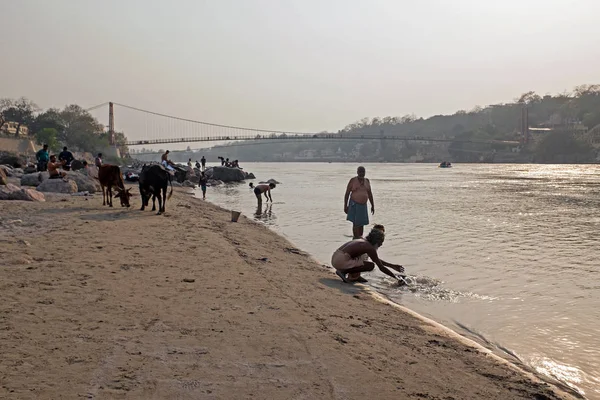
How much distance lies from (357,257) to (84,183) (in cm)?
1399

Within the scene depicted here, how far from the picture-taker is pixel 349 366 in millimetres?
3920

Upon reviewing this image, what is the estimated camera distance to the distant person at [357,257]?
758 centimetres

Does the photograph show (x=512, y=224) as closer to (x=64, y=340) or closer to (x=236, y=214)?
(x=236, y=214)

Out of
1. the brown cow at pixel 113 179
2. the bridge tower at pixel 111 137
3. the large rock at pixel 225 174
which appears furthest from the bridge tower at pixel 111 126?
the brown cow at pixel 113 179

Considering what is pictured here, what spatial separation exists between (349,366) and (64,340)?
2.47 meters

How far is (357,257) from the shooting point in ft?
25.3

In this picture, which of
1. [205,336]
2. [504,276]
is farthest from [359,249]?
[205,336]

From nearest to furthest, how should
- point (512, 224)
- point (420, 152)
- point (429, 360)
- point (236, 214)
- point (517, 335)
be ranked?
point (429, 360) < point (517, 335) < point (236, 214) < point (512, 224) < point (420, 152)

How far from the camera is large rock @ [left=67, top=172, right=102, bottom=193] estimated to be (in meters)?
17.8

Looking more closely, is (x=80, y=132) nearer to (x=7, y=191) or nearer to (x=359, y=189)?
(x=7, y=191)

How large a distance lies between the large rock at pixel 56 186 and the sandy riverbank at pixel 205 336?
946cm

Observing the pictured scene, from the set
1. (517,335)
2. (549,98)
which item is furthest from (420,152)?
(517,335)

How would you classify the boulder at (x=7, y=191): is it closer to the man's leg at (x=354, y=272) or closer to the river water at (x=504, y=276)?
the river water at (x=504, y=276)

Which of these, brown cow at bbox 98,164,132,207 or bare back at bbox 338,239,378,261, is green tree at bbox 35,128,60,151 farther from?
bare back at bbox 338,239,378,261
